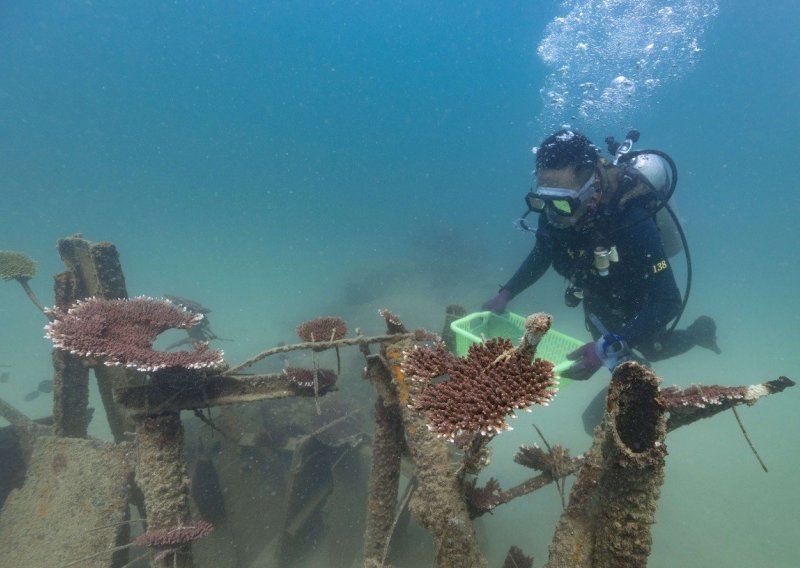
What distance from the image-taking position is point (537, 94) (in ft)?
424

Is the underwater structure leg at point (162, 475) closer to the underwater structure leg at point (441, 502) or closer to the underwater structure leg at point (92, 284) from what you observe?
the underwater structure leg at point (92, 284)

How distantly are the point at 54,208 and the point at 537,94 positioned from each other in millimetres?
162814

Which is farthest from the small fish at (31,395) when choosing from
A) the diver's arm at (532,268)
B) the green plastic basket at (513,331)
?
the diver's arm at (532,268)

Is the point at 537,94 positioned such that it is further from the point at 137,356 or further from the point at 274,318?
the point at 137,356

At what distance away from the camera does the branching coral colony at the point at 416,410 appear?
5.49ft

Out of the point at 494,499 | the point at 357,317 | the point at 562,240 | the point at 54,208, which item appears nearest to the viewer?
the point at 494,499

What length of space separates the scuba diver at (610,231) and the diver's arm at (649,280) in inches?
0.5

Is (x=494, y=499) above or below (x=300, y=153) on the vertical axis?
below

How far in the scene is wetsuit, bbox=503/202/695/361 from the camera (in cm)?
524

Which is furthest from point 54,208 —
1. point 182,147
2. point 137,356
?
point 137,356

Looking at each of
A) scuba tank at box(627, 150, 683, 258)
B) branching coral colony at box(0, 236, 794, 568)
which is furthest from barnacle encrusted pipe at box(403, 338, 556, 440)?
scuba tank at box(627, 150, 683, 258)

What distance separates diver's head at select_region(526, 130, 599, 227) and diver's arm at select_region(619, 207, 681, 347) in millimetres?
756

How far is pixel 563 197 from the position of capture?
214 inches

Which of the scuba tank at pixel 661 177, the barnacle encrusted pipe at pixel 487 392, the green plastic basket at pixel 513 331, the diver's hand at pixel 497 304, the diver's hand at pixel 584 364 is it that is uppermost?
the scuba tank at pixel 661 177
